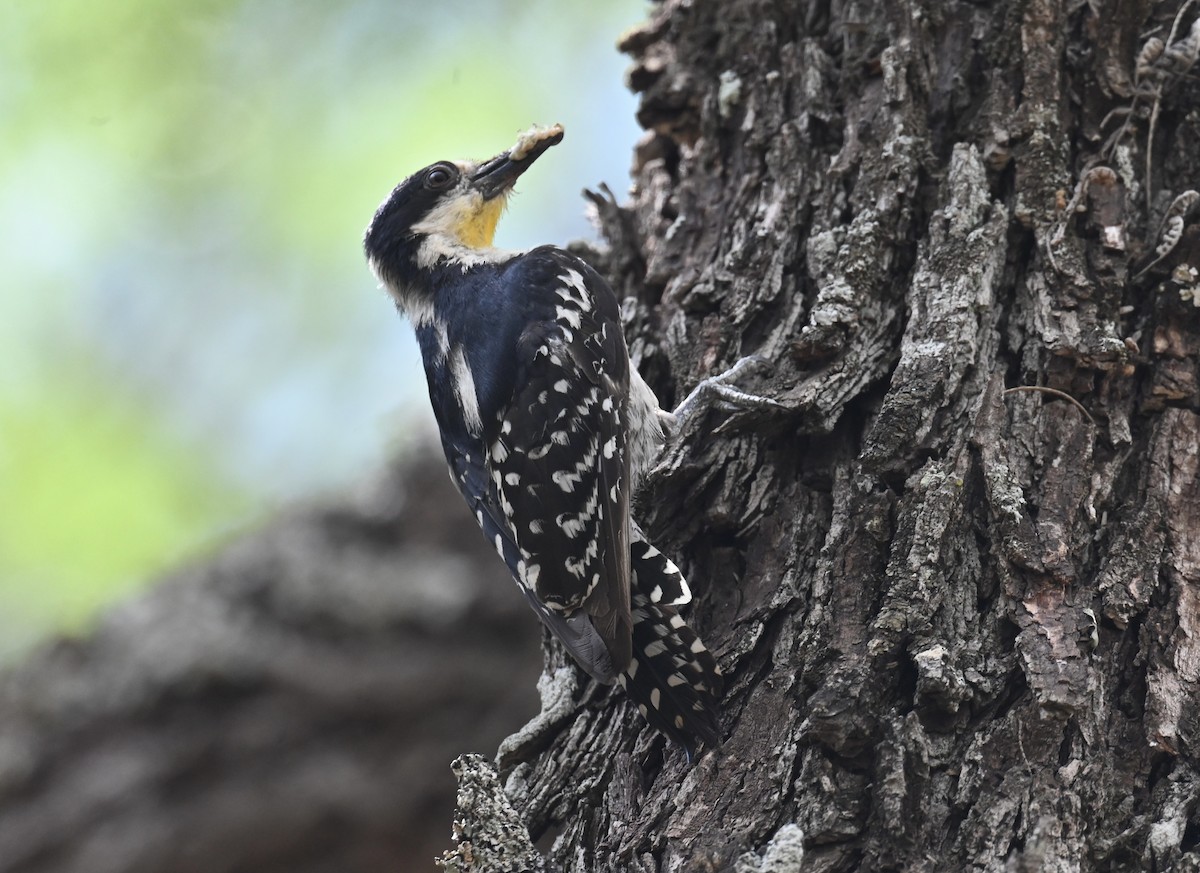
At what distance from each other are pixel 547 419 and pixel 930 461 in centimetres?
123

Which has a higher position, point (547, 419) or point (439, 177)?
point (439, 177)

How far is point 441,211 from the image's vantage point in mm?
4363

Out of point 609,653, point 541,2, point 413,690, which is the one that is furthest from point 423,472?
point 541,2

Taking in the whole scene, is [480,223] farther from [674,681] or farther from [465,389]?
[674,681]

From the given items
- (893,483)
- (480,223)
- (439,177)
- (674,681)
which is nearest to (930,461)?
(893,483)

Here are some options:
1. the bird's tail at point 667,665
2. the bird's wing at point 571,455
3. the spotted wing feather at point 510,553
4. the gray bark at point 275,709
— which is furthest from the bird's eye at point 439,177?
the bird's tail at point 667,665

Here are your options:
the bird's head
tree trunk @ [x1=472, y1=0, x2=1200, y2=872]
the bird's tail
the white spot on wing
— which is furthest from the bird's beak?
the bird's tail

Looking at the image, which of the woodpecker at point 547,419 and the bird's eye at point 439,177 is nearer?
the woodpecker at point 547,419

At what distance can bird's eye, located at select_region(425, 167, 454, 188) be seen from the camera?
4.34m

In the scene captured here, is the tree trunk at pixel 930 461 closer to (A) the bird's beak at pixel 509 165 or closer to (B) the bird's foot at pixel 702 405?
(B) the bird's foot at pixel 702 405

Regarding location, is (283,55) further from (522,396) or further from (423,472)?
(522,396)

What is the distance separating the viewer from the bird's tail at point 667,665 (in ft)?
7.88

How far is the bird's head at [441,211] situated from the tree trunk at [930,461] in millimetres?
965

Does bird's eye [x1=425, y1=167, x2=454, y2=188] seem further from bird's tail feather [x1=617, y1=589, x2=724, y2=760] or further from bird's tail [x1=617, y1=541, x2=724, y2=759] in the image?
bird's tail feather [x1=617, y1=589, x2=724, y2=760]
